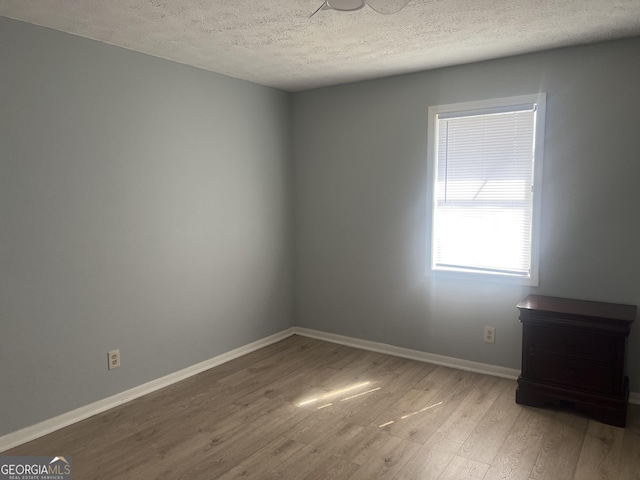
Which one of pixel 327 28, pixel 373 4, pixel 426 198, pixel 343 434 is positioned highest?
pixel 327 28

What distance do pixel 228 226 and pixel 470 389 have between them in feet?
7.65

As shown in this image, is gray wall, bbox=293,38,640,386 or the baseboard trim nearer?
the baseboard trim

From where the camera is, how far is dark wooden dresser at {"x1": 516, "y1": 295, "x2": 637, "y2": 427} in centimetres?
285

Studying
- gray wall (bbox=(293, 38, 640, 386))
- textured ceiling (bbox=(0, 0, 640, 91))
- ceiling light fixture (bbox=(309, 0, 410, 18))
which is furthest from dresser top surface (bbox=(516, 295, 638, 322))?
ceiling light fixture (bbox=(309, 0, 410, 18))

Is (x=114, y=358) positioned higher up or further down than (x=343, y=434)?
higher up

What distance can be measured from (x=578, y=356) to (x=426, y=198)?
64.1 inches

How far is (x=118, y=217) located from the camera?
3.20 m

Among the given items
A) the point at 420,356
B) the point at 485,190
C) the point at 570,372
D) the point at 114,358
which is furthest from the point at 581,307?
the point at 114,358

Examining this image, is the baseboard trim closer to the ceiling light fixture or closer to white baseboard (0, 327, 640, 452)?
white baseboard (0, 327, 640, 452)

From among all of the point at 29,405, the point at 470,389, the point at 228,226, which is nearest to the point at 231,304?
the point at 228,226

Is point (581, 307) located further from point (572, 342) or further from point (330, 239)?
point (330, 239)

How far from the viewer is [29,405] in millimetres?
2777

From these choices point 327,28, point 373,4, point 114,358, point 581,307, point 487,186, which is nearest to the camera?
point 373,4

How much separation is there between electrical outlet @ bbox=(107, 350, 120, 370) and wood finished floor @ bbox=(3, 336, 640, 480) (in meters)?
0.28
